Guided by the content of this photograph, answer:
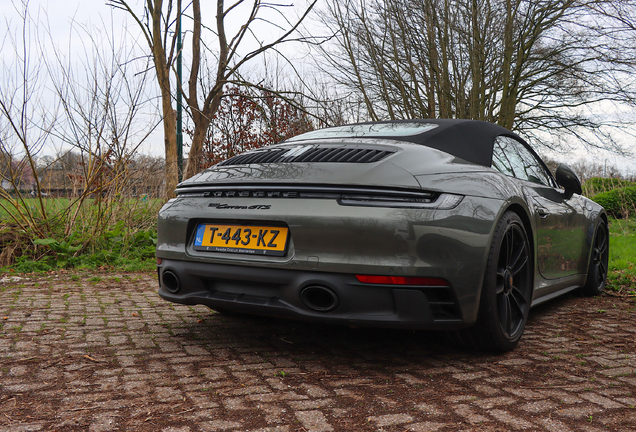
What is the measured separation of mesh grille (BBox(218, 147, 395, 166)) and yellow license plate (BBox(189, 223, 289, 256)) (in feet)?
1.38

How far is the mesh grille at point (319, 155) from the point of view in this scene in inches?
102

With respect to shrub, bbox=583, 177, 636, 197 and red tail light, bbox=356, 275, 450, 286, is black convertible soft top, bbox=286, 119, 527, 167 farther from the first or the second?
shrub, bbox=583, 177, 636, 197

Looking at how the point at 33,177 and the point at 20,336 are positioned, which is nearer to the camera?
the point at 20,336

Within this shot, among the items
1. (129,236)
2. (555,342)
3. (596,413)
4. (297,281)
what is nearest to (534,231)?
(555,342)

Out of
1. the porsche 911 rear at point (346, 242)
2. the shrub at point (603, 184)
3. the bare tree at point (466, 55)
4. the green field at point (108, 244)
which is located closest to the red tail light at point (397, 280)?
the porsche 911 rear at point (346, 242)

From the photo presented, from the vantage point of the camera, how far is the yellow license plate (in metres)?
2.50

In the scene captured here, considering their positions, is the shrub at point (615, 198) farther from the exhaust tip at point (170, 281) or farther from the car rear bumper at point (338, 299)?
the exhaust tip at point (170, 281)

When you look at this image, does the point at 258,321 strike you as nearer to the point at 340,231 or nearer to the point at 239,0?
the point at 340,231

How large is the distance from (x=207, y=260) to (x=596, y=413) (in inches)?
72.5

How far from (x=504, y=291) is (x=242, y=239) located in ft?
4.58

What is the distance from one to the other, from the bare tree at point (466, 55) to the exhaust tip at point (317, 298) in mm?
9339

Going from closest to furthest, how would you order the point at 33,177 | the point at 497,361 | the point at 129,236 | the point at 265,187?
the point at 265,187, the point at 497,361, the point at 33,177, the point at 129,236

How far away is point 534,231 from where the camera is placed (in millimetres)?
3180

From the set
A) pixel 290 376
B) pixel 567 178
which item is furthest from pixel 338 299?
pixel 567 178
